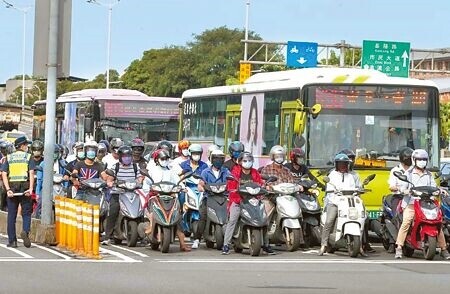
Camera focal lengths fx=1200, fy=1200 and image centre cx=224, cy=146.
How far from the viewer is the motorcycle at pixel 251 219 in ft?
61.3

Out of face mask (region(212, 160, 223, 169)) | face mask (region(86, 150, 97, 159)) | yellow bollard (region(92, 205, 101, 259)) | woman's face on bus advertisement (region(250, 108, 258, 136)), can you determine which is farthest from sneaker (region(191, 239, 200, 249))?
woman's face on bus advertisement (region(250, 108, 258, 136))

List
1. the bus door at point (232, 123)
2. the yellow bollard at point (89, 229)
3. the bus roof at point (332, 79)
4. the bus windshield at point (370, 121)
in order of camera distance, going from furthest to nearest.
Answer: the bus door at point (232, 123) < the bus roof at point (332, 79) < the bus windshield at point (370, 121) < the yellow bollard at point (89, 229)

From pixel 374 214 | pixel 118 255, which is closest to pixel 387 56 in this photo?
pixel 374 214

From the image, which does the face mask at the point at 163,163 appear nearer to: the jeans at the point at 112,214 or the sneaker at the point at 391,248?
the jeans at the point at 112,214

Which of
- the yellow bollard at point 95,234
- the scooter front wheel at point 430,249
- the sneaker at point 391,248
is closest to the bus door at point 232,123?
the sneaker at point 391,248

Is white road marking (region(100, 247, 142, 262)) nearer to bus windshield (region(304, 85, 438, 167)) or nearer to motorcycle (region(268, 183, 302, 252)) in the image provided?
motorcycle (region(268, 183, 302, 252))

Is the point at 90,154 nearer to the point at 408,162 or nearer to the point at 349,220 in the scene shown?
the point at 349,220

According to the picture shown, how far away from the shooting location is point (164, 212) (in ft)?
61.8

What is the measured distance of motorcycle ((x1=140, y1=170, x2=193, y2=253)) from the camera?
1881 cm

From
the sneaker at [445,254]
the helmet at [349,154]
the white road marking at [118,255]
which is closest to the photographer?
the white road marking at [118,255]

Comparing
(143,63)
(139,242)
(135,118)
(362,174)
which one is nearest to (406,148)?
(362,174)

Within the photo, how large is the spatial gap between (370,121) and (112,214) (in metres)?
5.08

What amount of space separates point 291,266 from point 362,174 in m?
4.84

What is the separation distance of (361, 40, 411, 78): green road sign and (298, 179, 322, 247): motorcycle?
88.5 ft
